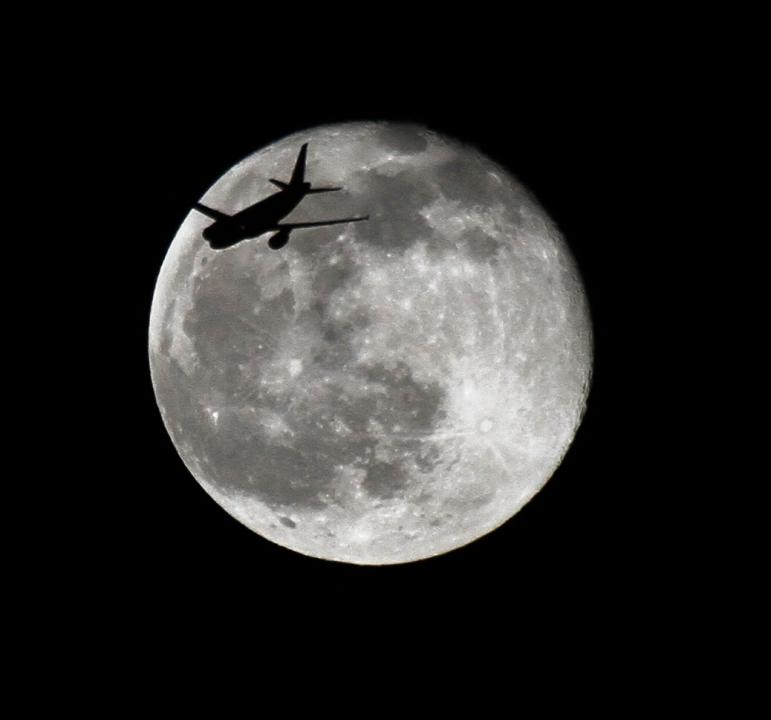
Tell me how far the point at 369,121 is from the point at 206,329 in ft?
8.47

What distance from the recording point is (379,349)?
6.18 m

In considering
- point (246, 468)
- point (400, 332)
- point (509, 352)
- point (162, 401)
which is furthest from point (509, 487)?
point (162, 401)

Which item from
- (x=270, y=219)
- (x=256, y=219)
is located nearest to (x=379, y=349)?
(x=270, y=219)

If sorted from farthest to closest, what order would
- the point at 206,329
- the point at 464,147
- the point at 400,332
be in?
the point at 464,147 → the point at 206,329 → the point at 400,332

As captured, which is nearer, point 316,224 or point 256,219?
point 316,224

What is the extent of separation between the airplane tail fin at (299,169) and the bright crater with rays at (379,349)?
3.8 inches

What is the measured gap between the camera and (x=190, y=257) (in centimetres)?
701

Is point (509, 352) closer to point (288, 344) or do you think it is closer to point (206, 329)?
point (288, 344)

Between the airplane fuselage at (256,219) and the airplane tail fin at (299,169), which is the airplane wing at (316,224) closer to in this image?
the airplane fuselage at (256,219)

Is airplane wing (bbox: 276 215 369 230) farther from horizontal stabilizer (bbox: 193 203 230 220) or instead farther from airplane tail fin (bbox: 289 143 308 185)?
horizontal stabilizer (bbox: 193 203 230 220)

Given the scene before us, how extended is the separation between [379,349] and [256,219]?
156 centimetres

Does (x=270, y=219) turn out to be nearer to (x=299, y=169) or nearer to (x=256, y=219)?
(x=256, y=219)

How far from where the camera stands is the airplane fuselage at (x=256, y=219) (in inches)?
253

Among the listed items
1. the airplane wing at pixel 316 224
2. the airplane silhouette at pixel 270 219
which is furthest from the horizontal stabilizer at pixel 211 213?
the airplane wing at pixel 316 224
